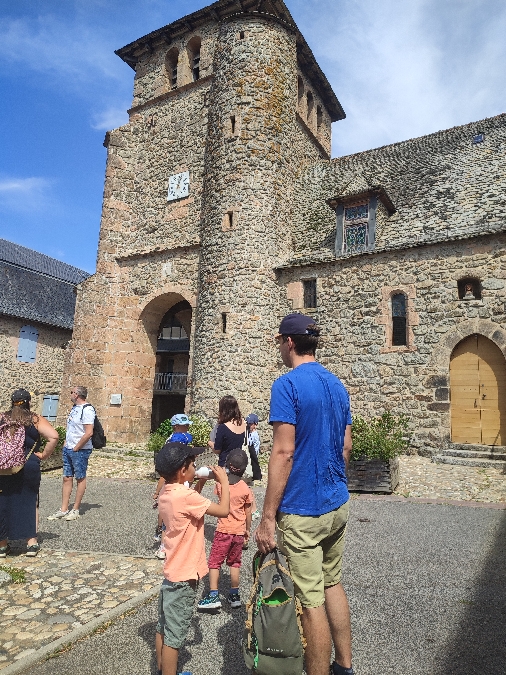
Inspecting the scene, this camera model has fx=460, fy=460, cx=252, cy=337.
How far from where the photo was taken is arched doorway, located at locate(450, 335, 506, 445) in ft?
36.3

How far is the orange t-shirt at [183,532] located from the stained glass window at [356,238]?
11672 mm

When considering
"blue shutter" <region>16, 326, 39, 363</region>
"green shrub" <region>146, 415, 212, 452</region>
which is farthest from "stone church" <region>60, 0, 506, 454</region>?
"blue shutter" <region>16, 326, 39, 363</region>

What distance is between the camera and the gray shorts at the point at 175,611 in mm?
2443

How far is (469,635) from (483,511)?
13.0 feet

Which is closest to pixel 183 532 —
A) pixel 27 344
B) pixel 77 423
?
pixel 77 423

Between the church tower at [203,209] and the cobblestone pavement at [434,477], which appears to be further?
the church tower at [203,209]

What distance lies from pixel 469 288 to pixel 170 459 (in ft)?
35.6

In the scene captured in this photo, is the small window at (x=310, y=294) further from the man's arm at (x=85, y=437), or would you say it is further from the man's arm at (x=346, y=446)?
the man's arm at (x=346, y=446)

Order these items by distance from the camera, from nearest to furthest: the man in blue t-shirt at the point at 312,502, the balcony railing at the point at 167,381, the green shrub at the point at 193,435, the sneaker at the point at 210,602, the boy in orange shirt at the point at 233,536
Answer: the man in blue t-shirt at the point at 312,502 → the sneaker at the point at 210,602 → the boy in orange shirt at the point at 233,536 → the green shrub at the point at 193,435 → the balcony railing at the point at 167,381

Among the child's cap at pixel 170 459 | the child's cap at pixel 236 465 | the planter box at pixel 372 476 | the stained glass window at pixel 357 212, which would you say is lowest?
the planter box at pixel 372 476

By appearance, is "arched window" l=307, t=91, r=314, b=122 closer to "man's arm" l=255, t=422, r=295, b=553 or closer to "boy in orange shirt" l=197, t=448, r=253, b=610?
"boy in orange shirt" l=197, t=448, r=253, b=610

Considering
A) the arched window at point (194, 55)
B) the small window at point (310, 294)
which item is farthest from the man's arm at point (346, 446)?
the arched window at point (194, 55)

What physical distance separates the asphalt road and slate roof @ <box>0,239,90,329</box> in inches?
734

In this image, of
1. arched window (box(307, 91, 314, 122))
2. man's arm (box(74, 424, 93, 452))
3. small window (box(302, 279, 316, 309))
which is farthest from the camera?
arched window (box(307, 91, 314, 122))
